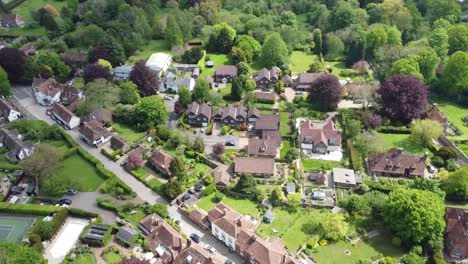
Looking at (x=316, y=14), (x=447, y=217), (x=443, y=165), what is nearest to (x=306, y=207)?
(x=447, y=217)

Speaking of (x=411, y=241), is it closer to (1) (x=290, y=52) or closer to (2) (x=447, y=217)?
(2) (x=447, y=217)

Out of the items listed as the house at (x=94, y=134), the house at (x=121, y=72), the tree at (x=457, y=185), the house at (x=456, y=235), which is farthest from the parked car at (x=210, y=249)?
the house at (x=121, y=72)

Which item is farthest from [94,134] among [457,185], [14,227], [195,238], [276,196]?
[457,185]

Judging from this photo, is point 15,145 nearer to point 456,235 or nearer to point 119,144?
point 119,144

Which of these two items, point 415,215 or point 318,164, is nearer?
point 415,215

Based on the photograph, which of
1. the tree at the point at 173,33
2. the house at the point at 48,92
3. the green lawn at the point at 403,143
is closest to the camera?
Answer: the green lawn at the point at 403,143

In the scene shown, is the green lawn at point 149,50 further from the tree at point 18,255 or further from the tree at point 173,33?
the tree at point 18,255
